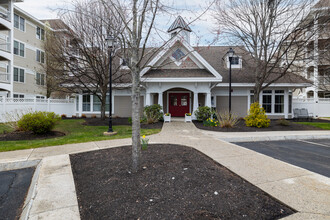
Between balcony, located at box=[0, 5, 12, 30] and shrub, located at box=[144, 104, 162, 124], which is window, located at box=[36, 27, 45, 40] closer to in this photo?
balcony, located at box=[0, 5, 12, 30]

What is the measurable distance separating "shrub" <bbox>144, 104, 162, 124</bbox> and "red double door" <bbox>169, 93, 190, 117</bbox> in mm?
3573

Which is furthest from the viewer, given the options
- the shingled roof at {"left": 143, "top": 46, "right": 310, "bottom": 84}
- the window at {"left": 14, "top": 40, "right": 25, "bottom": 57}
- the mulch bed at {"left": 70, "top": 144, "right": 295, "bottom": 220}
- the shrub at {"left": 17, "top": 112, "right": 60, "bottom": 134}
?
the window at {"left": 14, "top": 40, "right": 25, "bottom": 57}

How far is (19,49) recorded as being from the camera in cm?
2053

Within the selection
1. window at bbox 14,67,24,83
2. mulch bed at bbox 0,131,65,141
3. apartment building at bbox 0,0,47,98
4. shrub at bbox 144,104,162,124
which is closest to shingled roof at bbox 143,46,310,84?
shrub at bbox 144,104,162,124

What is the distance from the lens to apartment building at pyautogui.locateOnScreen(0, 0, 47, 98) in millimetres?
19156

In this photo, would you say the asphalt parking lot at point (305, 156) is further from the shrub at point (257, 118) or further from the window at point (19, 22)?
the window at point (19, 22)

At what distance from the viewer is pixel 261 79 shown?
44.4 feet

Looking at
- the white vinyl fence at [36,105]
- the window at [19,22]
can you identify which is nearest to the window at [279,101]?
the white vinyl fence at [36,105]

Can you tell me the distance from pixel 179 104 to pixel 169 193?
1392 cm

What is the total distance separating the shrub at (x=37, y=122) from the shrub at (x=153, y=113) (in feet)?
19.2

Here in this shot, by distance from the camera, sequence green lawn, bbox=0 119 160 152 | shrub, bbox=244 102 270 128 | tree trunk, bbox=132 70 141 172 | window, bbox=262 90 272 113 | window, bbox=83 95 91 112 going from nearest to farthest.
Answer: tree trunk, bbox=132 70 141 172, green lawn, bbox=0 119 160 152, shrub, bbox=244 102 270 128, window, bbox=262 90 272 113, window, bbox=83 95 91 112

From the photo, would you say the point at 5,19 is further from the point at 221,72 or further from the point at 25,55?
the point at 221,72

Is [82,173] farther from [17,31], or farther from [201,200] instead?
[17,31]

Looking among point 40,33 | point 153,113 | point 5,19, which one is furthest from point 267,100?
point 40,33
